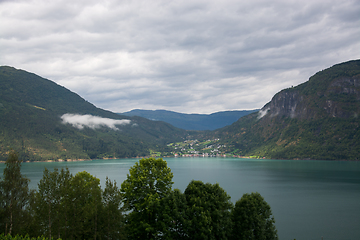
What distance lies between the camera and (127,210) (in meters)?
34.0

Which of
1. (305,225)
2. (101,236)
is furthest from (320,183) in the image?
(101,236)

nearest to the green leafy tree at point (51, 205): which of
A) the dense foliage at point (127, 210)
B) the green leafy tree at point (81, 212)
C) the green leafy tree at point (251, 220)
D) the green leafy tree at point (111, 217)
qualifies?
the dense foliage at point (127, 210)

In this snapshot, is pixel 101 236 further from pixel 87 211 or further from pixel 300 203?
pixel 300 203

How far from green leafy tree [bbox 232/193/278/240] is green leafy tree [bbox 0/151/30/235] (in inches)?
1032

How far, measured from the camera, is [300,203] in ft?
251

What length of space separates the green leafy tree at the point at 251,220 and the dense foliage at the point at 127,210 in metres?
0.13

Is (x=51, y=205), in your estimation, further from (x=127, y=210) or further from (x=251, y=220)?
(x=251, y=220)

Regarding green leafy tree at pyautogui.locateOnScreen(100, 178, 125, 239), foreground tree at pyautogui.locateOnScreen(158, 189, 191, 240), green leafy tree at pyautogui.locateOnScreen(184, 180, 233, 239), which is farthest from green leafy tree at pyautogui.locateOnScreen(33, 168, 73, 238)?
green leafy tree at pyautogui.locateOnScreen(184, 180, 233, 239)

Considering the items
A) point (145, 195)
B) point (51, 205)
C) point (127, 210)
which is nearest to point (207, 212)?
point (145, 195)

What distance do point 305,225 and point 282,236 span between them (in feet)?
31.7

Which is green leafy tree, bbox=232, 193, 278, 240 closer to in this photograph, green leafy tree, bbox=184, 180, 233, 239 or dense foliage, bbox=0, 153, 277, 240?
dense foliage, bbox=0, 153, 277, 240

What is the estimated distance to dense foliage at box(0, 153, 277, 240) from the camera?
29.9 m

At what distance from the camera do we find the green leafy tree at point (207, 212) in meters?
33.3

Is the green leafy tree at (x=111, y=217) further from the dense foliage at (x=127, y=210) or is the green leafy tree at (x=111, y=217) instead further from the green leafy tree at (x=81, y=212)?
the green leafy tree at (x=81, y=212)
